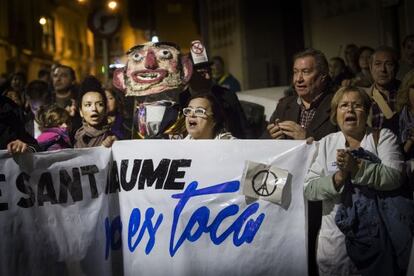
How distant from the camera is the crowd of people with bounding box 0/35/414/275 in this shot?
4641mm

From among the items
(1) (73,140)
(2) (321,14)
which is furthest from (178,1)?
(1) (73,140)

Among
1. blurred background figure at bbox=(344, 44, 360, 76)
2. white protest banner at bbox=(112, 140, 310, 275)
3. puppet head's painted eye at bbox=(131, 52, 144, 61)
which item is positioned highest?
blurred background figure at bbox=(344, 44, 360, 76)

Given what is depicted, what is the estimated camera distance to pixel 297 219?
490 centimetres

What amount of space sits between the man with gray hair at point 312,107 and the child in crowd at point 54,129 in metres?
1.59

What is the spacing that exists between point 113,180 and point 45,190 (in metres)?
0.44

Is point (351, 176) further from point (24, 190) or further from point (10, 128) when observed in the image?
point (10, 128)

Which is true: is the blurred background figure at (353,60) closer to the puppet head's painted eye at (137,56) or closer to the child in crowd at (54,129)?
the puppet head's painted eye at (137,56)

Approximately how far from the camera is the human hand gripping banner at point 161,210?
16.0ft

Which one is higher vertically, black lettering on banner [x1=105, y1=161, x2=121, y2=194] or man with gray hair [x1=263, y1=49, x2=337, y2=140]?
man with gray hair [x1=263, y1=49, x2=337, y2=140]

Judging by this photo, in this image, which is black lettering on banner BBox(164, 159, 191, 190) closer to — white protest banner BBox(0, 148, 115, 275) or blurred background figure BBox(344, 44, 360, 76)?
white protest banner BBox(0, 148, 115, 275)

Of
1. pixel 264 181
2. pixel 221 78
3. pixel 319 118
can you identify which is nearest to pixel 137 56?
pixel 319 118

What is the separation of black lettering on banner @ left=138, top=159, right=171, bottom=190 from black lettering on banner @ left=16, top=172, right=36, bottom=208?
680mm

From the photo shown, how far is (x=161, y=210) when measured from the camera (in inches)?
196

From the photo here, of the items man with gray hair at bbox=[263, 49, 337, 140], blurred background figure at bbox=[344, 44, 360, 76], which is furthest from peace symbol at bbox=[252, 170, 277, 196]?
blurred background figure at bbox=[344, 44, 360, 76]
